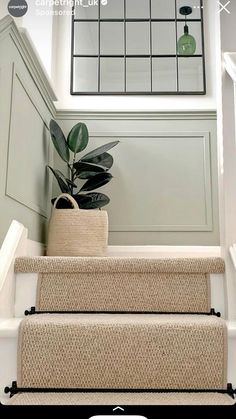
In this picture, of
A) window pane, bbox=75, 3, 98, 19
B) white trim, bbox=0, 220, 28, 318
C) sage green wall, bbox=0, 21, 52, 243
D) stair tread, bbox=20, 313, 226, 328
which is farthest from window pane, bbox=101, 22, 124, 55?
stair tread, bbox=20, 313, 226, 328

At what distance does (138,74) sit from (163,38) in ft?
1.25

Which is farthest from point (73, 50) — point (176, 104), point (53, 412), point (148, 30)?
point (53, 412)

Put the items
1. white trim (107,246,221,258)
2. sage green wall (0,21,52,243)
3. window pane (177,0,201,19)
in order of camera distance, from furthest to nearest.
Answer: window pane (177,0,201,19) → white trim (107,246,221,258) → sage green wall (0,21,52,243)

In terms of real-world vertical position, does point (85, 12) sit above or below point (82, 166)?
above

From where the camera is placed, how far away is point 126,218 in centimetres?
282

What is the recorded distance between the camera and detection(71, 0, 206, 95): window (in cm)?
310

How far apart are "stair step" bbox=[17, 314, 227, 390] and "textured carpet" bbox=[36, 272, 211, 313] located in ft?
0.72

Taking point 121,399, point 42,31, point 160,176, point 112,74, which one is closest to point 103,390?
point 121,399

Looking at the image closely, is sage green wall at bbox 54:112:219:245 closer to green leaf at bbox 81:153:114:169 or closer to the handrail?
green leaf at bbox 81:153:114:169

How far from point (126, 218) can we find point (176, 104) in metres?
0.95

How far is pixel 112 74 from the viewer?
314cm

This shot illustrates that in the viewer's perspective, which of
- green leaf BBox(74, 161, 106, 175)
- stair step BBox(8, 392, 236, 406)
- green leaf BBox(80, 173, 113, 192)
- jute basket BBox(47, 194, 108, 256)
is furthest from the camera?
green leaf BBox(80, 173, 113, 192)

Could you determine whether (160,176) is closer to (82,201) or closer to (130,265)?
(82,201)

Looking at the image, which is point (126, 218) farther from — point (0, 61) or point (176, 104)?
point (0, 61)
